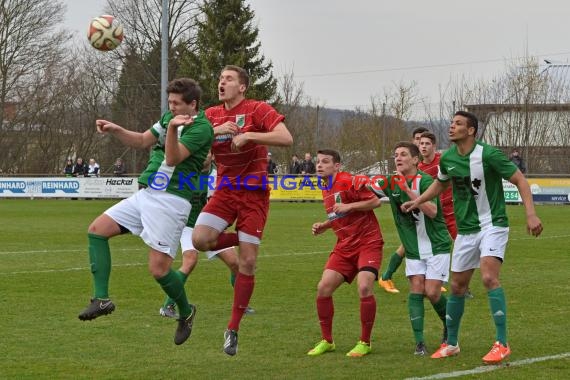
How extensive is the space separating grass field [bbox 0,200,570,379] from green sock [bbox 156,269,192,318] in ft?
1.38

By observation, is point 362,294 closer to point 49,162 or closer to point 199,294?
point 199,294

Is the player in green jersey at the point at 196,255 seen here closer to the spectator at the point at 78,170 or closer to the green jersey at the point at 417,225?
the green jersey at the point at 417,225

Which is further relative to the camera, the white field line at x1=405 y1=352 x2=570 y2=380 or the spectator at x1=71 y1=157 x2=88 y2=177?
the spectator at x1=71 y1=157 x2=88 y2=177

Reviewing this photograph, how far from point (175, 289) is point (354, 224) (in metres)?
1.85

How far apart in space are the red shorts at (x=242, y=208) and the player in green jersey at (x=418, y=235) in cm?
114

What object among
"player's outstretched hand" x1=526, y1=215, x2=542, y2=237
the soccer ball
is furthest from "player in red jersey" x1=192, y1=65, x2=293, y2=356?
the soccer ball

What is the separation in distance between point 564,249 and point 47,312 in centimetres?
1123

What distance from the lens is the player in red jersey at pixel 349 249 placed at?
8.48 metres

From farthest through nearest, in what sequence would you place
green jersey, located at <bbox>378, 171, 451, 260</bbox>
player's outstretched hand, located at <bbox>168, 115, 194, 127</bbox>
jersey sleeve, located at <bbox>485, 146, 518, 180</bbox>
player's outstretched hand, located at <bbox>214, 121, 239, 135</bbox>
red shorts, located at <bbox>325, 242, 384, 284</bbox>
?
1. green jersey, located at <bbox>378, 171, 451, 260</bbox>
2. red shorts, located at <bbox>325, 242, 384, 284</bbox>
3. jersey sleeve, located at <bbox>485, 146, 518, 180</bbox>
4. player's outstretched hand, located at <bbox>214, 121, 239, 135</bbox>
5. player's outstretched hand, located at <bbox>168, 115, 194, 127</bbox>

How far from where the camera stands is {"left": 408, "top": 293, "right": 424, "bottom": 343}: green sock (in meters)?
8.41

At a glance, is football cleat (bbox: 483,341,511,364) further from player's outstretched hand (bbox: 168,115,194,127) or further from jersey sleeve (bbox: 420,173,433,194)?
player's outstretched hand (bbox: 168,115,194,127)

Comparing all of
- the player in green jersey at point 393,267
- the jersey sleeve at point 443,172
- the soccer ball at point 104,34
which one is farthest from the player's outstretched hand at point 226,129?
the soccer ball at point 104,34

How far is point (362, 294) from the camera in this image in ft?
27.9

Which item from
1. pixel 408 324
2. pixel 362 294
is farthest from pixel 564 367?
pixel 408 324
